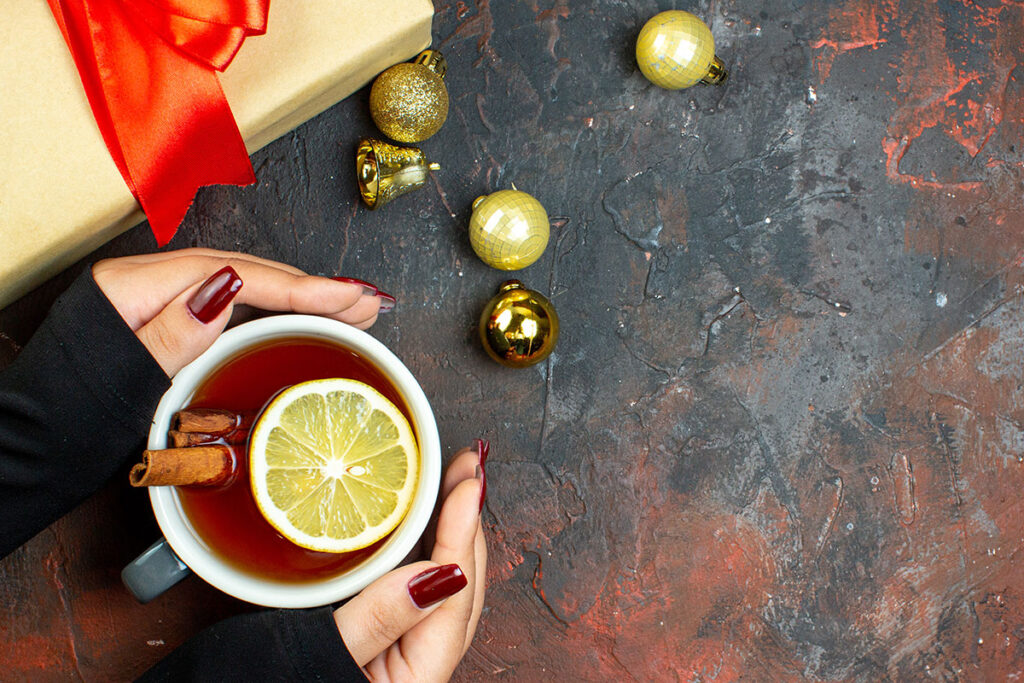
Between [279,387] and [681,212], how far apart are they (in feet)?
1.43

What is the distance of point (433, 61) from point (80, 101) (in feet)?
0.99

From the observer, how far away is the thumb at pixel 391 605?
0.62 m

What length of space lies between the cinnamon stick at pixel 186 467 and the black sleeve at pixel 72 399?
0.18 feet

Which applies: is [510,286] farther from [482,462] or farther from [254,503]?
[254,503]

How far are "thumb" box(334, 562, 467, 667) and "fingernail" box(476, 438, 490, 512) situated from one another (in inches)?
3.7

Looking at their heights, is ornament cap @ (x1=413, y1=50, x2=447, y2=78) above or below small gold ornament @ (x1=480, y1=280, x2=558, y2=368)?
above

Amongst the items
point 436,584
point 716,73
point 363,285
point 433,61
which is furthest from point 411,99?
point 436,584

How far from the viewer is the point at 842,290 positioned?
775 mm

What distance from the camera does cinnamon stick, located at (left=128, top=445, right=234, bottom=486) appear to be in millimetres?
552

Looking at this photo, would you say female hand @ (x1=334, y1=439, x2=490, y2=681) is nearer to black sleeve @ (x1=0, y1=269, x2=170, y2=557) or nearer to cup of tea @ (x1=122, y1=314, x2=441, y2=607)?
cup of tea @ (x1=122, y1=314, x2=441, y2=607)

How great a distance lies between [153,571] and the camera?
2.01 feet

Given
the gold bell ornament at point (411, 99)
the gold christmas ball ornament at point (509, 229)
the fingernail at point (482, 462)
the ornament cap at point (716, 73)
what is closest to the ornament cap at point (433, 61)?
the gold bell ornament at point (411, 99)

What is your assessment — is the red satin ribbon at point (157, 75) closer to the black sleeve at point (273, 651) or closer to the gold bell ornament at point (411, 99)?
the gold bell ornament at point (411, 99)

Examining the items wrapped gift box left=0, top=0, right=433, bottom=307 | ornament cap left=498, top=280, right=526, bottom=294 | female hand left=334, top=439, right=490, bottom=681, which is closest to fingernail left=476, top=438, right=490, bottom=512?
female hand left=334, top=439, right=490, bottom=681
